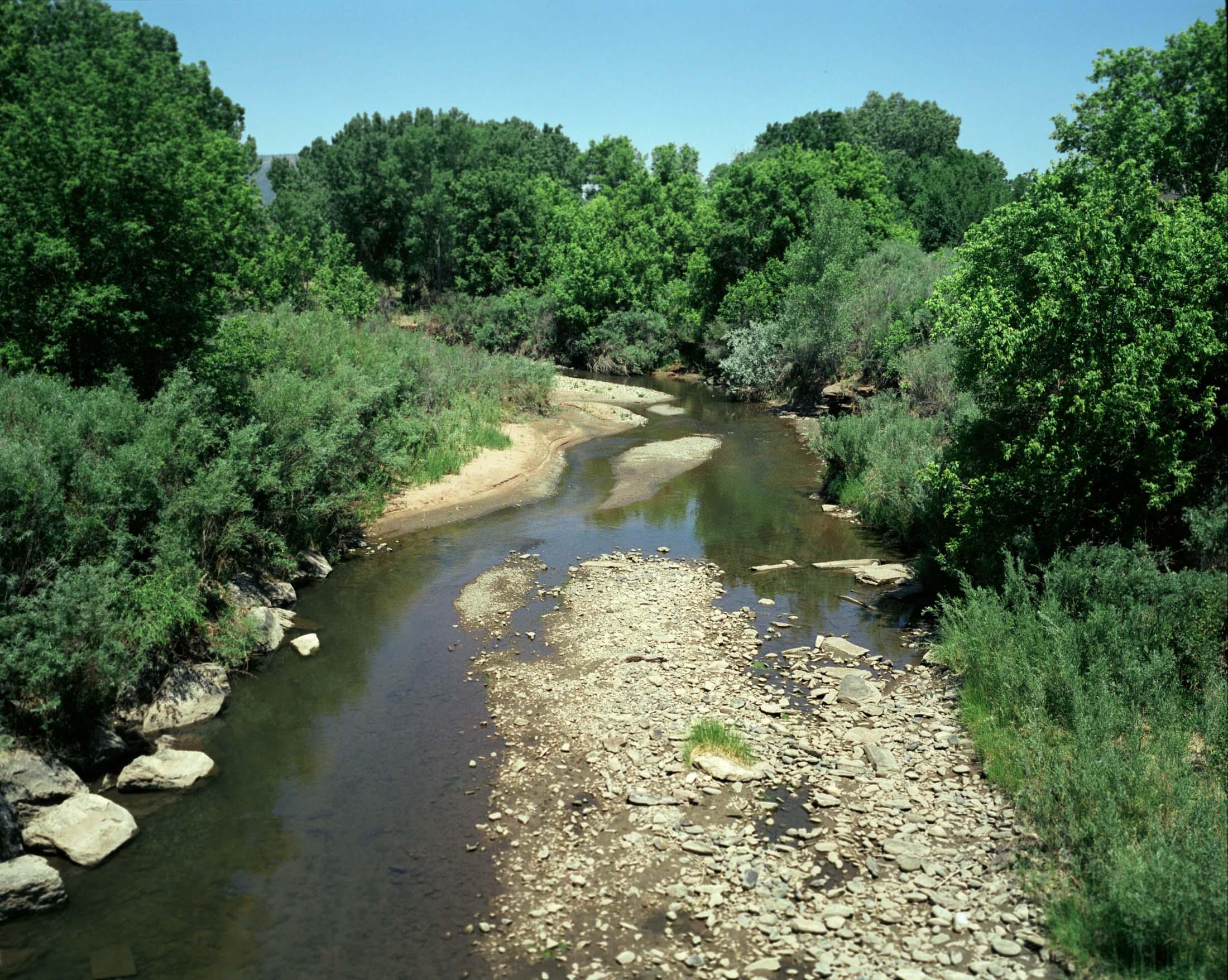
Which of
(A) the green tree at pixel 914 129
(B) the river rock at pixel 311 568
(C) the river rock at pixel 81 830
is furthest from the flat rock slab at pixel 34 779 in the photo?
(A) the green tree at pixel 914 129

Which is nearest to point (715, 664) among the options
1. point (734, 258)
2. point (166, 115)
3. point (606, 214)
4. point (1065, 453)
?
point (1065, 453)

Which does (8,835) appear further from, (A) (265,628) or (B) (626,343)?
(B) (626,343)

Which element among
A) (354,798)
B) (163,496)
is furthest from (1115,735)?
(163,496)

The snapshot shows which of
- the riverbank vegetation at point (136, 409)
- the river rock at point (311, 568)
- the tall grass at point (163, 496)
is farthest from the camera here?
the river rock at point (311, 568)

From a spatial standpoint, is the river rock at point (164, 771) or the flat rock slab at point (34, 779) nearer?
the flat rock slab at point (34, 779)

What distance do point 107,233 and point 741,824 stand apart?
16920 mm

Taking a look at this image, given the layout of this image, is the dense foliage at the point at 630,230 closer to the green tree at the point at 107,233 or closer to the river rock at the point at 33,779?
the green tree at the point at 107,233

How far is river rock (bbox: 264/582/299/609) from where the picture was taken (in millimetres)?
19039

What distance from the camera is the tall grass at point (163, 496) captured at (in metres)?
13.0

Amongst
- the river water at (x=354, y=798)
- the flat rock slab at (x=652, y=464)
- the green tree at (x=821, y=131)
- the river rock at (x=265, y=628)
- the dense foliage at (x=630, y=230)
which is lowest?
the river water at (x=354, y=798)

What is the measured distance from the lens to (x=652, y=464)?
33.4 metres

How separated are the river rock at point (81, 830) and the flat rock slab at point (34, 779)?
0.25 metres

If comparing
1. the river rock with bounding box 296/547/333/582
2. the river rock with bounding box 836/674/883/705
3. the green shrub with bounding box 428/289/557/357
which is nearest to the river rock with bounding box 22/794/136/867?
the river rock with bounding box 296/547/333/582

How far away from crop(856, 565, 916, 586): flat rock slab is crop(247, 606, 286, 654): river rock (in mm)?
12597
